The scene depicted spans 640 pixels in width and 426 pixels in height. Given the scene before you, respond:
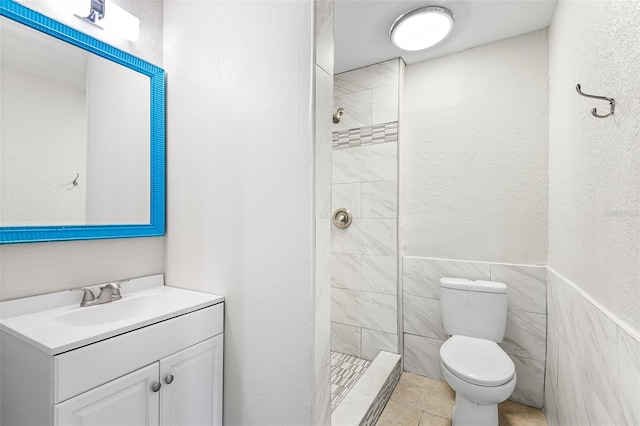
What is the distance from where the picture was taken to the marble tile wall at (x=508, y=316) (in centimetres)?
191

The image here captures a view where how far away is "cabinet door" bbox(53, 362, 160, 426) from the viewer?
0.85 metres

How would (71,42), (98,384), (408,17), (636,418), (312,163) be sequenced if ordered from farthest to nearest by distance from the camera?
(408,17) < (71,42) < (312,163) < (98,384) < (636,418)

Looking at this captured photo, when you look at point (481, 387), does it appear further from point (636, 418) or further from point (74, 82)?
point (74, 82)

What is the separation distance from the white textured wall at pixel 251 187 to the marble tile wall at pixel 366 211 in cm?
128

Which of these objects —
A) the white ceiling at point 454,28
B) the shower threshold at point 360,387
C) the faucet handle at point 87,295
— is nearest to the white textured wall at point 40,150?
the faucet handle at point 87,295

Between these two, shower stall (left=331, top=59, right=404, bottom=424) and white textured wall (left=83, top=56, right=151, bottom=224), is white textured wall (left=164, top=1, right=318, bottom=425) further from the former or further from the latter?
shower stall (left=331, top=59, right=404, bottom=424)

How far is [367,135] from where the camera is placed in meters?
2.37

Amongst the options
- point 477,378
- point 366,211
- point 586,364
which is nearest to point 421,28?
point 366,211

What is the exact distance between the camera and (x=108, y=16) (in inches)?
51.5

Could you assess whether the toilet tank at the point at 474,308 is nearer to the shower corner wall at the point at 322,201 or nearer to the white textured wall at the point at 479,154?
the white textured wall at the point at 479,154

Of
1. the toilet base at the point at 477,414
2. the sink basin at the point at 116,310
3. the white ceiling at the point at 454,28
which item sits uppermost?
the white ceiling at the point at 454,28

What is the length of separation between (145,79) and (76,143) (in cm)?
45

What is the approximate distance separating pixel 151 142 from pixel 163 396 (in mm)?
1132

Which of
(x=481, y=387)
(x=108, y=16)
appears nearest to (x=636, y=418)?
(x=481, y=387)
